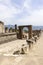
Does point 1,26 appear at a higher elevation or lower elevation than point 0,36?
higher

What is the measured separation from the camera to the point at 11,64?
391 cm

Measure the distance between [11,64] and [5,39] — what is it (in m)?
19.5

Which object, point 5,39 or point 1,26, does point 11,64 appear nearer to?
point 5,39

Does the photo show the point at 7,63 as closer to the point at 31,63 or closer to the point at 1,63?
the point at 1,63

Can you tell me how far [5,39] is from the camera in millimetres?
23172

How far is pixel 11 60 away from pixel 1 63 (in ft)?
1.15

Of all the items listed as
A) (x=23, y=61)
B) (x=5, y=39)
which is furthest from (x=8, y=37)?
(x=23, y=61)

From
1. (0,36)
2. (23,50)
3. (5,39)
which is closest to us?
(23,50)

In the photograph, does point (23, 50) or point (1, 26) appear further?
point (1, 26)

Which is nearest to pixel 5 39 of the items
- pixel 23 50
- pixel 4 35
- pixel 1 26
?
pixel 4 35

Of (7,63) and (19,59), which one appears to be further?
(19,59)

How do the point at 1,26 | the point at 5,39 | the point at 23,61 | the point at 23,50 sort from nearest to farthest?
1. the point at 23,61
2. the point at 23,50
3. the point at 5,39
4. the point at 1,26

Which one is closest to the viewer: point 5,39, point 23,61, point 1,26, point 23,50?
point 23,61

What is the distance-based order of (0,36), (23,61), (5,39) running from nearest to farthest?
(23,61) → (0,36) → (5,39)
